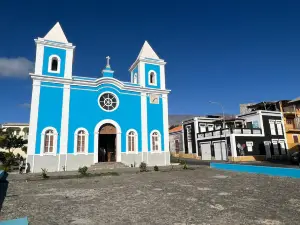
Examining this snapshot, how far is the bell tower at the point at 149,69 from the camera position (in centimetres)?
2383

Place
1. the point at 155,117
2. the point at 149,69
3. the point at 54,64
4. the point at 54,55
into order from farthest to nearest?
the point at 149,69 < the point at 155,117 < the point at 54,64 < the point at 54,55

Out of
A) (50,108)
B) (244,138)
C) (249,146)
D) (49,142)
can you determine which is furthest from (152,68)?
(249,146)

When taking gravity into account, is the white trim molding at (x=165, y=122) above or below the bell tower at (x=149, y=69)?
below

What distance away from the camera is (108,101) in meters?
21.3

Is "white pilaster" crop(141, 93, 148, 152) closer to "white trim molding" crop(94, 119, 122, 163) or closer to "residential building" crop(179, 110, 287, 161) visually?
"white trim molding" crop(94, 119, 122, 163)

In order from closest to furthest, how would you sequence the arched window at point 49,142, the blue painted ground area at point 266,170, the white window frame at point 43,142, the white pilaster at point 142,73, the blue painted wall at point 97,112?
the blue painted ground area at point 266,170 < the white window frame at point 43,142 < the arched window at point 49,142 < the blue painted wall at point 97,112 < the white pilaster at point 142,73

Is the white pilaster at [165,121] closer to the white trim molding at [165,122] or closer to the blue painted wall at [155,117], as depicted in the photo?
the white trim molding at [165,122]

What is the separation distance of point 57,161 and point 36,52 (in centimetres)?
1037

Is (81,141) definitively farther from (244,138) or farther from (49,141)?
(244,138)

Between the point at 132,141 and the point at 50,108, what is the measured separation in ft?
27.6

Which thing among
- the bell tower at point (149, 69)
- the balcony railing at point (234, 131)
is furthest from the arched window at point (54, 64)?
the balcony railing at point (234, 131)

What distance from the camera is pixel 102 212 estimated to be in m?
6.02

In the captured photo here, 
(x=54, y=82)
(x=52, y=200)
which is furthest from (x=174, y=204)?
(x=54, y=82)

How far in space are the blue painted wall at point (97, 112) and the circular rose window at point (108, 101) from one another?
337 mm
